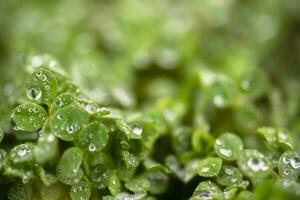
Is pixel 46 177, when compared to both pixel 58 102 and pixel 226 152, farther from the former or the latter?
pixel 226 152

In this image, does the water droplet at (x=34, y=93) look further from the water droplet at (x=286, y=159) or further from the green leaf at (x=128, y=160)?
the water droplet at (x=286, y=159)

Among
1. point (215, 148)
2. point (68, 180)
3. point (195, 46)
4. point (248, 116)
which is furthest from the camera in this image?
point (195, 46)

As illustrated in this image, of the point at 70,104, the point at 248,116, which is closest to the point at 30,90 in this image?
the point at 70,104

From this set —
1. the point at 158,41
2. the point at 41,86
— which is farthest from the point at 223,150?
the point at 158,41

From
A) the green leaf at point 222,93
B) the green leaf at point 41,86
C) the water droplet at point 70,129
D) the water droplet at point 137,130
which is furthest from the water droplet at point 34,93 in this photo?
the green leaf at point 222,93

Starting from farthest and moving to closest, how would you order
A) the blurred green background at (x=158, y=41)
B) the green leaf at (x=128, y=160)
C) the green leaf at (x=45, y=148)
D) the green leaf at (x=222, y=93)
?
the blurred green background at (x=158, y=41) → the green leaf at (x=222, y=93) → the green leaf at (x=128, y=160) → the green leaf at (x=45, y=148)

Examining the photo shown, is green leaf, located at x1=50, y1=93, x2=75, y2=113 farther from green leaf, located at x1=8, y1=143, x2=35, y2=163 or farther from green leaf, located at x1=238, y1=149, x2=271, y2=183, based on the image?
green leaf, located at x1=238, y1=149, x2=271, y2=183

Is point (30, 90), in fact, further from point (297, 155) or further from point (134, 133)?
point (297, 155)
